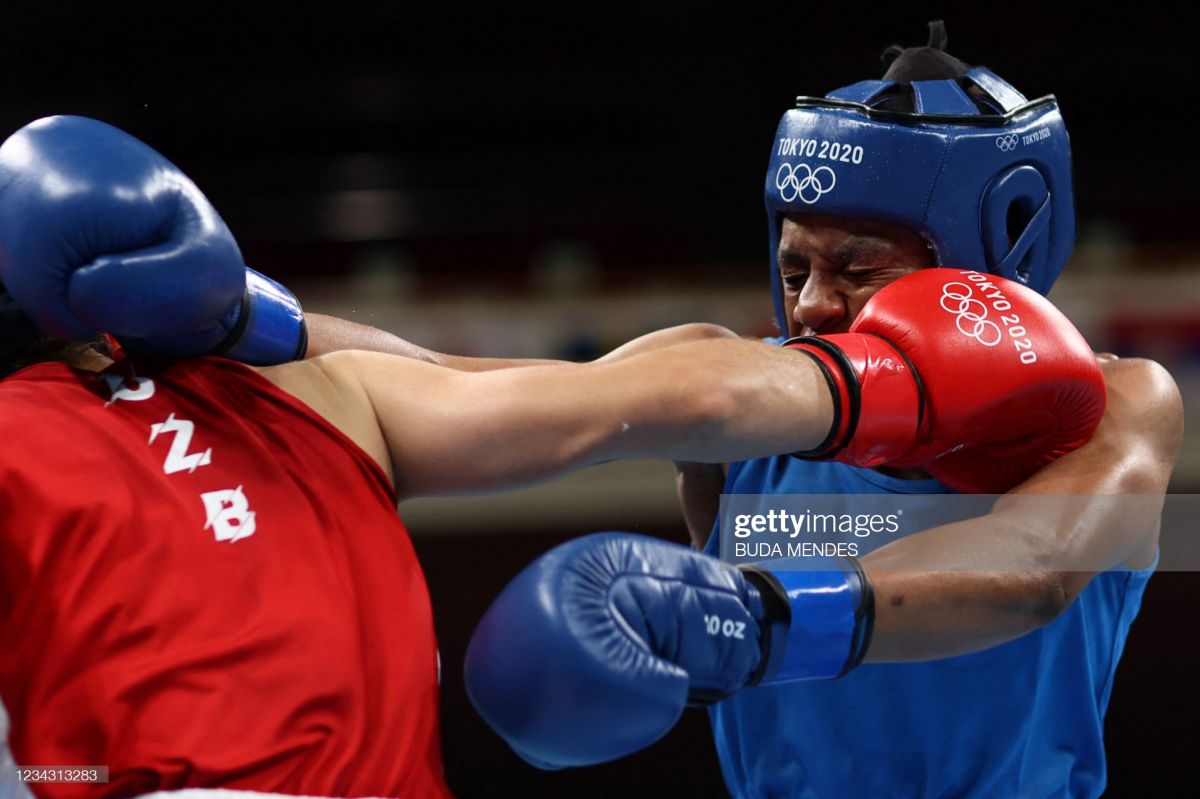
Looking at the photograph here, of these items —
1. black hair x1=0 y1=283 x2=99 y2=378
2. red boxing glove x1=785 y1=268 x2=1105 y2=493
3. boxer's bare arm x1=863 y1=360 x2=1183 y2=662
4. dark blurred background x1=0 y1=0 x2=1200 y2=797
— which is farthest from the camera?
dark blurred background x1=0 y1=0 x2=1200 y2=797

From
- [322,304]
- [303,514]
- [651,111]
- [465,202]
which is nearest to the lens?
[303,514]

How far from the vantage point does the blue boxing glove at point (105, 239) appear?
4.16 feet

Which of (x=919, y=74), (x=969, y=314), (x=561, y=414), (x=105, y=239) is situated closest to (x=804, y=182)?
(x=919, y=74)

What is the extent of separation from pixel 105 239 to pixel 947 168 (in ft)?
3.94

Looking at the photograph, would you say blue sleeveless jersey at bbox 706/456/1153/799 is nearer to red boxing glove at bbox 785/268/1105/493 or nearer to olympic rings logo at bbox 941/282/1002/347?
red boxing glove at bbox 785/268/1105/493

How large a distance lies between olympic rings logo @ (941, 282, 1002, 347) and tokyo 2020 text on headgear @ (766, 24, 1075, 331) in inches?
9.5

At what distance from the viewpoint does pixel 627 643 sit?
130 centimetres

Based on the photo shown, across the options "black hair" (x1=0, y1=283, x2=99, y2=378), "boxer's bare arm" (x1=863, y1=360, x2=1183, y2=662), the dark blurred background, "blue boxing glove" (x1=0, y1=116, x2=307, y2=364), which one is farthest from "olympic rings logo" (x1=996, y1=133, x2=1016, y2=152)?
the dark blurred background

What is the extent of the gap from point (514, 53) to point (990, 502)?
576 cm

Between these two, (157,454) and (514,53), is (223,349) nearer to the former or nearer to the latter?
(157,454)

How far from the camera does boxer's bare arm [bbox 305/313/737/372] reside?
2020 mm

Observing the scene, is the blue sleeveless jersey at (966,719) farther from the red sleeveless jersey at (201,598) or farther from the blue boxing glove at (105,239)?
the blue boxing glove at (105,239)

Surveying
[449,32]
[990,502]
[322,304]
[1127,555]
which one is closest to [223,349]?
[990,502]

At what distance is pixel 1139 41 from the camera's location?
6621mm
